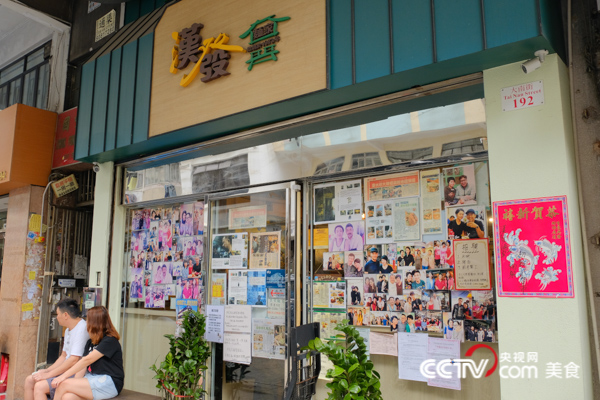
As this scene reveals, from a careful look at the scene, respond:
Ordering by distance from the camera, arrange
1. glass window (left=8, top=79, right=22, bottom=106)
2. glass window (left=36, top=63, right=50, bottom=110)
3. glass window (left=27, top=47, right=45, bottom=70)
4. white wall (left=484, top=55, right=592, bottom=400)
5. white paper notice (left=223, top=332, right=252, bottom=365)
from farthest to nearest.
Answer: glass window (left=8, top=79, right=22, bottom=106) < glass window (left=27, top=47, right=45, bottom=70) < glass window (left=36, top=63, right=50, bottom=110) < white paper notice (left=223, top=332, right=252, bottom=365) < white wall (left=484, top=55, right=592, bottom=400)

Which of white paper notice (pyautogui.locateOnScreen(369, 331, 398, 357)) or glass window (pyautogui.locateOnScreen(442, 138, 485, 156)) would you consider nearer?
glass window (pyautogui.locateOnScreen(442, 138, 485, 156))

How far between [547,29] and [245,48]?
7.83 feet

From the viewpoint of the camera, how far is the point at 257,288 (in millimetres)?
4621

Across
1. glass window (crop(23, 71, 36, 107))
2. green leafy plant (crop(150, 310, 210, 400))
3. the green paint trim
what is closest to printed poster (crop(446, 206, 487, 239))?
the green paint trim

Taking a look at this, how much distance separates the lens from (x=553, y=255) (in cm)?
277

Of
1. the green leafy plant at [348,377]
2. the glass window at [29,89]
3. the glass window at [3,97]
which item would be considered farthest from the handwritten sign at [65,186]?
the green leafy plant at [348,377]

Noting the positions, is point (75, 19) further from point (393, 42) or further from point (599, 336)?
point (599, 336)

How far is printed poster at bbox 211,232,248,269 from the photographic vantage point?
4.78 m

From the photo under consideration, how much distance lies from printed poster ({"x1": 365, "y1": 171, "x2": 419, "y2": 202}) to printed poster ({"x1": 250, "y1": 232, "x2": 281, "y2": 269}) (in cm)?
98

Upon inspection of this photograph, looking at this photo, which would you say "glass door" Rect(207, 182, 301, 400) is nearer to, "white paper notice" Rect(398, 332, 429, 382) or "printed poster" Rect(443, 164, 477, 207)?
"white paper notice" Rect(398, 332, 429, 382)

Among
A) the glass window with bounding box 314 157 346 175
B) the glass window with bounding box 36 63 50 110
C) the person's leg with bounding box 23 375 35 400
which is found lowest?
the person's leg with bounding box 23 375 35 400

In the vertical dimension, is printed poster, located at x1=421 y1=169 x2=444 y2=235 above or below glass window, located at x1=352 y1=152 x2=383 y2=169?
below

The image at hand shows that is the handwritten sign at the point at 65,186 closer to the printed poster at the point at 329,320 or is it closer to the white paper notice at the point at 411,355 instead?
the printed poster at the point at 329,320

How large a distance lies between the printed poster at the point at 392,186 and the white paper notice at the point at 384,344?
1117mm
